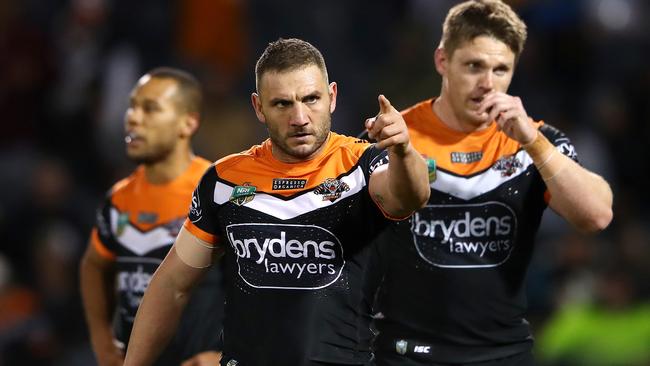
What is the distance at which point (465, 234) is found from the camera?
5578 millimetres

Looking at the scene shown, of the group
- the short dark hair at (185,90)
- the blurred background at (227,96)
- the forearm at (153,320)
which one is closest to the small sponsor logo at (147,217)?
the short dark hair at (185,90)

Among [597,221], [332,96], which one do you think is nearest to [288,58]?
[332,96]

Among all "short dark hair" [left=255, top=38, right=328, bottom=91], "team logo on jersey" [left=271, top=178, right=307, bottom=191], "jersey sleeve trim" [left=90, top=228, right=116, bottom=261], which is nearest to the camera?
"short dark hair" [left=255, top=38, right=328, bottom=91]

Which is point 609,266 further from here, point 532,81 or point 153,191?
point 153,191

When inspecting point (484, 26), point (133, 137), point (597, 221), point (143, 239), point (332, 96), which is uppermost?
point (484, 26)

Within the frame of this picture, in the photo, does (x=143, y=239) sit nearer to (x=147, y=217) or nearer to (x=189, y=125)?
(x=147, y=217)

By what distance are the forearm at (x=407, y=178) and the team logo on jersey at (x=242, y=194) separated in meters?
0.67

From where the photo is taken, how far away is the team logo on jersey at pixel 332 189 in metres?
4.82

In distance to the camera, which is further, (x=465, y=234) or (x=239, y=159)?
(x=465, y=234)

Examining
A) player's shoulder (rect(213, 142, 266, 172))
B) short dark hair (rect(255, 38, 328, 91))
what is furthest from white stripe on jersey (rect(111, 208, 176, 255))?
short dark hair (rect(255, 38, 328, 91))

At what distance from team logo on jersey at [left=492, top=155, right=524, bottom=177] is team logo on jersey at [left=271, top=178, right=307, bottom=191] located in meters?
1.21

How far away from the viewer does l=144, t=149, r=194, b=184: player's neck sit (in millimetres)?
6430

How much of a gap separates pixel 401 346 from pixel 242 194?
116 centimetres

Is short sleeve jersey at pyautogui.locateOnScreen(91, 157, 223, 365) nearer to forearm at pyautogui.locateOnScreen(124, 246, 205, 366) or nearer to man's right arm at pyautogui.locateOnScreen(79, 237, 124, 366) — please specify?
man's right arm at pyautogui.locateOnScreen(79, 237, 124, 366)
